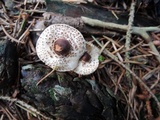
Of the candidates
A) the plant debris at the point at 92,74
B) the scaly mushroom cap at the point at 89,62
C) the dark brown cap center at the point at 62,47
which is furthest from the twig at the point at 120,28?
the dark brown cap center at the point at 62,47

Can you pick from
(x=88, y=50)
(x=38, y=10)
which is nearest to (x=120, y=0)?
Answer: (x=88, y=50)

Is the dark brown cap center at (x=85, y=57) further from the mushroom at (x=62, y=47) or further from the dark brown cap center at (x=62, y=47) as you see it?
the dark brown cap center at (x=62, y=47)

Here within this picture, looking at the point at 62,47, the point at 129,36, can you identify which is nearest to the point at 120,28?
the point at 129,36

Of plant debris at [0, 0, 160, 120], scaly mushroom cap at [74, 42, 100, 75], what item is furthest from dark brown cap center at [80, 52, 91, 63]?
plant debris at [0, 0, 160, 120]

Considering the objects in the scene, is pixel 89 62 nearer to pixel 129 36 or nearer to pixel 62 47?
pixel 62 47

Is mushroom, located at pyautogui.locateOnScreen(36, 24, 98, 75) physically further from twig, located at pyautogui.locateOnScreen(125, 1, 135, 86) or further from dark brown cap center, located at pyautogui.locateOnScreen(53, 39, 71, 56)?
twig, located at pyautogui.locateOnScreen(125, 1, 135, 86)

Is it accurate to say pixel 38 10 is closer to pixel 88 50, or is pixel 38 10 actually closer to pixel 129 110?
pixel 88 50
